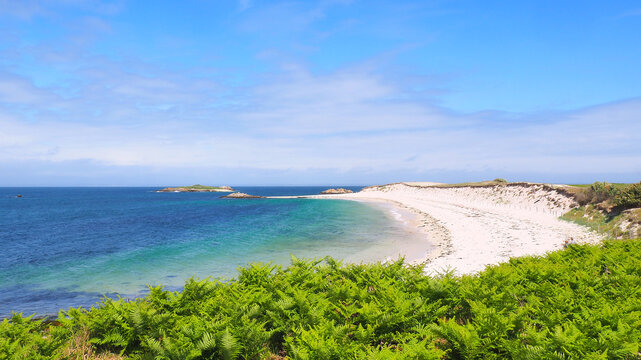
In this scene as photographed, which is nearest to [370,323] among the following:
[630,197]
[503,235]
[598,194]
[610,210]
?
[503,235]

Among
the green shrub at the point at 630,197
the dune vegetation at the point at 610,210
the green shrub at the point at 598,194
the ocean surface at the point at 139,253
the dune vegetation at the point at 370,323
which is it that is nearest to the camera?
the dune vegetation at the point at 370,323

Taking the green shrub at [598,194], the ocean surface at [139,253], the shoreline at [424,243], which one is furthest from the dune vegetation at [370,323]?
the green shrub at [598,194]

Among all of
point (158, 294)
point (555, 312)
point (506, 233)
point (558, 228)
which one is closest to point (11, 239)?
point (158, 294)

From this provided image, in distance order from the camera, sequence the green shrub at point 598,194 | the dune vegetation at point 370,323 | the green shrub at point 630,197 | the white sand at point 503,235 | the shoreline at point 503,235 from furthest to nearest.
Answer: the green shrub at point 598,194 < the green shrub at point 630,197 < the white sand at point 503,235 < the shoreline at point 503,235 < the dune vegetation at point 370,323

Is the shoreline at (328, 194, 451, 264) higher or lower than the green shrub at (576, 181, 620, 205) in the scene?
lower

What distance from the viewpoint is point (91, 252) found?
2895cm

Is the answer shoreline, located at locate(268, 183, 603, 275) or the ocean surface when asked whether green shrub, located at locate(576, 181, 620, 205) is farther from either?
the ocean surface

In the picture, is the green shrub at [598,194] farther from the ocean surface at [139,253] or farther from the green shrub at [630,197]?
the ocean surface at [139,253]

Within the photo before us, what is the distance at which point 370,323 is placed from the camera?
21.4ft

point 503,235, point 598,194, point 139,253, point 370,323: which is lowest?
point 139,253

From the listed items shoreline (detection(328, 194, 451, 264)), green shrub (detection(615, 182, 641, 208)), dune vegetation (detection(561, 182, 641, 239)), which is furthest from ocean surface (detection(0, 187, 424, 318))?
green shrub (detection(615, 182, 641, 208))

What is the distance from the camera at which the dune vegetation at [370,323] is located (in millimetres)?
5246

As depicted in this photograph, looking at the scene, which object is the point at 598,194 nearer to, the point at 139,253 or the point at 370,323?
the point at 370,323

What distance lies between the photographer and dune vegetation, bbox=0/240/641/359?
5.25 m
